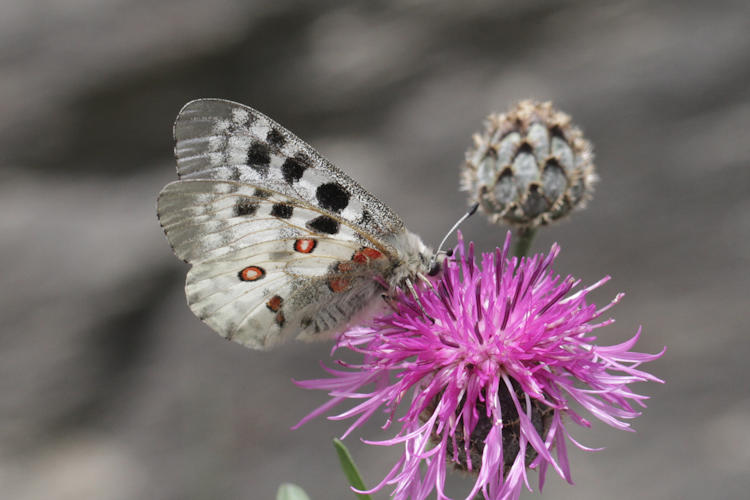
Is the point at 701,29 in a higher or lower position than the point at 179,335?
higher

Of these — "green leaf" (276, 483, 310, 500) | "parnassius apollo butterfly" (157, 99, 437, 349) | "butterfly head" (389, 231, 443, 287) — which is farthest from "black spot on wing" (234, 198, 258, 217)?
"green leaf" (276, 483, 310, 500)

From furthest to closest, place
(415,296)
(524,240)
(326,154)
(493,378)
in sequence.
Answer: (326,154) < (524,240) < (415,296) < (493,378)

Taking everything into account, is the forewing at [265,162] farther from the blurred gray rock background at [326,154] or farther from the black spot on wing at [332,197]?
the blurred gray rock background at [326,154]

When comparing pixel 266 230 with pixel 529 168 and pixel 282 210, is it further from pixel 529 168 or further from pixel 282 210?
pixel 529 168

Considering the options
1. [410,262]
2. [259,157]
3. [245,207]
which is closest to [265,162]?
[259,157]

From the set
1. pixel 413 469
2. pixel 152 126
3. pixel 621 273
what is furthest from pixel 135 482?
pixel 413 469

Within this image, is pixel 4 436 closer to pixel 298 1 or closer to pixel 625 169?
pixel 298 1
